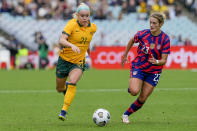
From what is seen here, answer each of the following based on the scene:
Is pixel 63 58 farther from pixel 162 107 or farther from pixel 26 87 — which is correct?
pixel 26 87

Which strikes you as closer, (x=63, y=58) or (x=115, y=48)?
(x=63, y=58)

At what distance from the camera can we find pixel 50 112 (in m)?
11.2

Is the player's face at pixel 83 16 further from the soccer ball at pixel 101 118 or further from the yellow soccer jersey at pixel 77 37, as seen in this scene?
the soccer ball at pixel 101 118

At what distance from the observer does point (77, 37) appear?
9898mm

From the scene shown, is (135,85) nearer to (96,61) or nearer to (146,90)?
(146,90)

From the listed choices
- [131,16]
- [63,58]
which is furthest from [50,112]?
[131,16]

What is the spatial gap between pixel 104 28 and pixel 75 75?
82.4ft

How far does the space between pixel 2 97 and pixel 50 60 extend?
16.9 m

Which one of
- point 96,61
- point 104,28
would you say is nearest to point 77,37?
point 96,61

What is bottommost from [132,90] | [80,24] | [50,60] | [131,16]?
[50,60]

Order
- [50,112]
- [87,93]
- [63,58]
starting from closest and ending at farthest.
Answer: [63,58] → [50,112] → [87,93]

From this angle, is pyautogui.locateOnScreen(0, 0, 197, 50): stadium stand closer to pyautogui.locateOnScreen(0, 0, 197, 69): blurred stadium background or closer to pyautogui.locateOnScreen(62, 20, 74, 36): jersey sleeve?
pyautogui.locateOnScreen(0, 0, 197, 69): blurred stadium background

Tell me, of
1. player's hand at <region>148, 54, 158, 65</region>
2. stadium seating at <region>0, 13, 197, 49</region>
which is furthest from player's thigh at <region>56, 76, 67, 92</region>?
stadium seating at <region>0, 13, 197, 49</region>

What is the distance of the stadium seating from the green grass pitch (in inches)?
579
